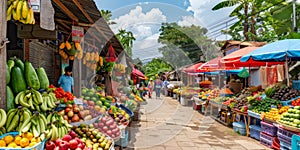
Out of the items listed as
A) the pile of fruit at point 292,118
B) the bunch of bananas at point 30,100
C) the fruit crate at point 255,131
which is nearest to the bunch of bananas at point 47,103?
the bunch of bananas at point 30,100

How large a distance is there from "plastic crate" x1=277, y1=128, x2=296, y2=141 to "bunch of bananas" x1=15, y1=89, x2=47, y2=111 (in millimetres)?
4514

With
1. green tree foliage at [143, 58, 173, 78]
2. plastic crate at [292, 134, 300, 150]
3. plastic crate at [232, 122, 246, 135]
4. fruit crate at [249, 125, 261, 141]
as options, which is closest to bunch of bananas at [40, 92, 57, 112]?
plastic crate at [292, 134, 300, 150]

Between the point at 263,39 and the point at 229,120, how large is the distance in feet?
56.3

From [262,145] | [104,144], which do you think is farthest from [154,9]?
[104,144]

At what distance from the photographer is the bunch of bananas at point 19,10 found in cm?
240

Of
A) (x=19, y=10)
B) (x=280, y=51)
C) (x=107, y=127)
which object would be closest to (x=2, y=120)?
(x=19, y=10)

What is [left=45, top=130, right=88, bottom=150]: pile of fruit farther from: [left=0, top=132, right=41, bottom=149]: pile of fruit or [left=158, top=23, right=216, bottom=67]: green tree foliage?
[left=158, top=23, right=216, bottom=67]: green tree foliage

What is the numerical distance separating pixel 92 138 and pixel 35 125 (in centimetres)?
100

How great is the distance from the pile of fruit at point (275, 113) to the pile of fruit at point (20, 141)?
4.99m

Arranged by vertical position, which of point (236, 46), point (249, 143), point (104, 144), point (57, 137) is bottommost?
point (249, 143)

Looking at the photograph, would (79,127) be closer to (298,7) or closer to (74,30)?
(74,30)

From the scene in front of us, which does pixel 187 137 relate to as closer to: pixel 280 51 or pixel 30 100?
pixel 280 51

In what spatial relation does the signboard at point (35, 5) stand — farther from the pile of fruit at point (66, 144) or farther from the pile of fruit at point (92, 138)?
the pile of fruit at point (92, 138)

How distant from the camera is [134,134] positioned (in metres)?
6.70
